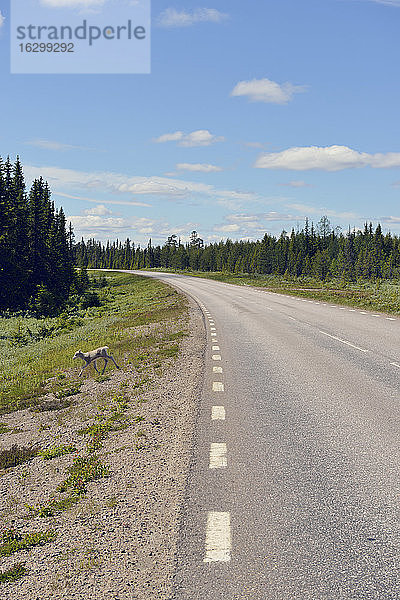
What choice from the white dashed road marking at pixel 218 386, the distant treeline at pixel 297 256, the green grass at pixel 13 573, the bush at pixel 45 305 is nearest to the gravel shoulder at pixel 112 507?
the green grass at pixel 13 573

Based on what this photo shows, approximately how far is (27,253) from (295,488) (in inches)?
1988

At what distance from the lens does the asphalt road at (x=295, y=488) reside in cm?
328

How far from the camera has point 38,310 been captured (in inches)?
1774

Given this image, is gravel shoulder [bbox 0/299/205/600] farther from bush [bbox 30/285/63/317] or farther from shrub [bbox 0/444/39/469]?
bush [bbox 30/285/63/317]

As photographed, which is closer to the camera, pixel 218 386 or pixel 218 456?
pixel 218 456

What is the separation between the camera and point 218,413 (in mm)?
7352

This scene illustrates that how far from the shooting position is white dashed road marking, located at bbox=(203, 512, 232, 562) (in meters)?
3.52

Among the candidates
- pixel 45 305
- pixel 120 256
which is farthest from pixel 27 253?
pixel 120 256

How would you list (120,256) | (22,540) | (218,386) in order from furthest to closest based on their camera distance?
(120,256), (218,386), (22,540)

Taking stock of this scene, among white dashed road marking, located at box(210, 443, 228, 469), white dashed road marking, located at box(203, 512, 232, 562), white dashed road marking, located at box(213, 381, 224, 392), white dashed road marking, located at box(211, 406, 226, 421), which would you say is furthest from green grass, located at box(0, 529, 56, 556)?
white dashed road marking, located at box(213, 381, 224, 392)

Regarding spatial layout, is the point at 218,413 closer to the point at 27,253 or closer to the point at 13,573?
the point at 13,573

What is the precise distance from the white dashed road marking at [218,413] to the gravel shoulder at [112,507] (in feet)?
0.91

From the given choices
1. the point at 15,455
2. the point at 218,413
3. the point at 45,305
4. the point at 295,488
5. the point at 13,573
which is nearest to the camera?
the point at 13,573

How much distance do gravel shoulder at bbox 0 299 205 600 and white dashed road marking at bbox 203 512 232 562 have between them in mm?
262
